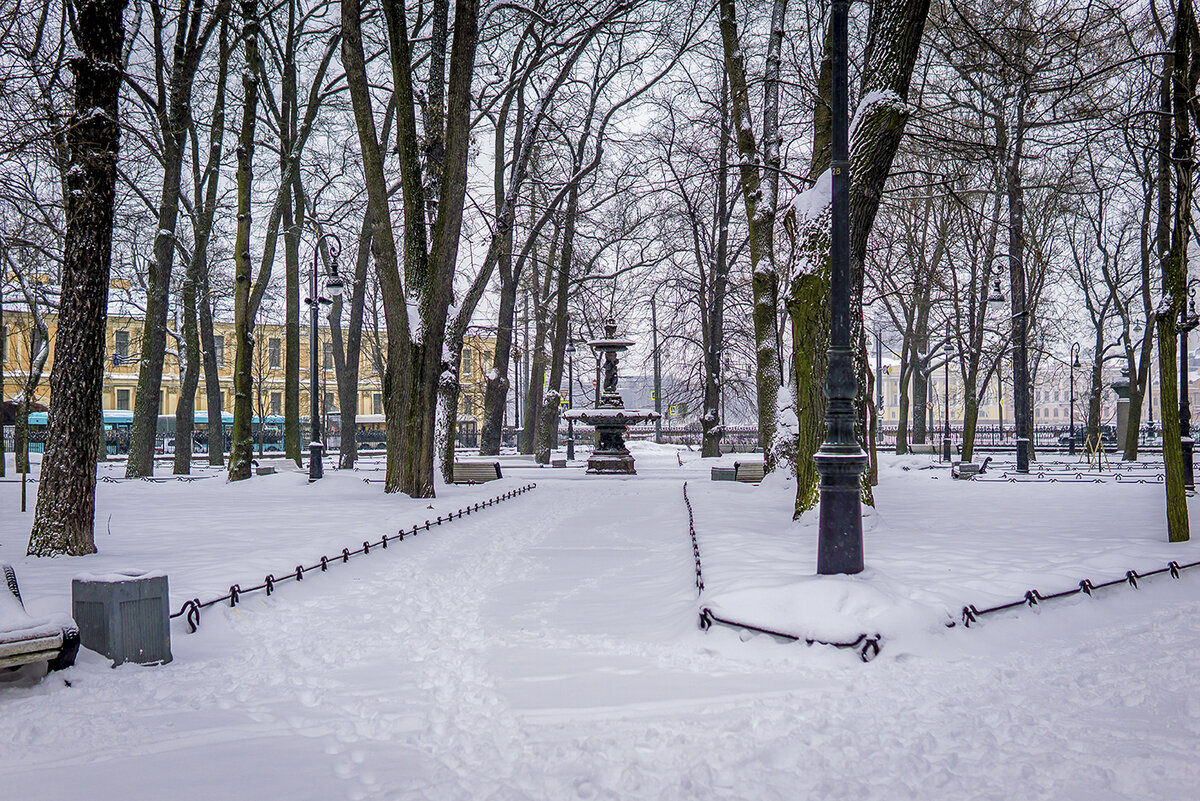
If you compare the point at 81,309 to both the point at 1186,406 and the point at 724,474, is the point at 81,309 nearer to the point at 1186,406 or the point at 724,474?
the point at 724,474

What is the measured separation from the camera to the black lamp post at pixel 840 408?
251 inches

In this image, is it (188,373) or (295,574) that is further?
(188,373)

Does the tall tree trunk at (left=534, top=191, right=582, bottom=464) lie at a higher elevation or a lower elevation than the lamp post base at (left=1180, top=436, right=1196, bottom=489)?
higher

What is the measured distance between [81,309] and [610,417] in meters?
16.1

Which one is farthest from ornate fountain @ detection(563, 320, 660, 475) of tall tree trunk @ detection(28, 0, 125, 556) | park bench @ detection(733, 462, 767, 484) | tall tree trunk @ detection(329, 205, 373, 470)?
tall tree trunk @ detection(28, 0, 125, 556)

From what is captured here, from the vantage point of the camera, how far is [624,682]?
4.82 m

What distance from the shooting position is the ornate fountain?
23000mm

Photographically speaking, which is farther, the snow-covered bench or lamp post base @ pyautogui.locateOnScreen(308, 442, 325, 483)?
lamp post base @ pyautogui.locateOnScreen(308, 442, 325, 483)

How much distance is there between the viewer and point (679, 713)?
4301 mm

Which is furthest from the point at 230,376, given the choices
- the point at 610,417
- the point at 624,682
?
the point at 624,682

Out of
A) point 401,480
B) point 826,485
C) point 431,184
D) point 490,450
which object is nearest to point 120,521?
point 401,480

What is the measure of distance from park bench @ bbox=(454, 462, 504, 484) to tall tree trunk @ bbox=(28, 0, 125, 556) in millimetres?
11229

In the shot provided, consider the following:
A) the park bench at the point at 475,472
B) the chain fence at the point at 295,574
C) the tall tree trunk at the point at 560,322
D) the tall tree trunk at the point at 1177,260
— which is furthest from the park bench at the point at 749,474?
the tall tree trunk at the point at 1177,260

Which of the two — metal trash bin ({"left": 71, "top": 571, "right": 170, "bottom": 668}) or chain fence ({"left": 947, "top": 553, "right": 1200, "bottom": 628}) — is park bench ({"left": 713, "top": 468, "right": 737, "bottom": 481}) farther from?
metal trash bin ({"left": 71, "top": 571, "right": 170, "bottom": 668})
